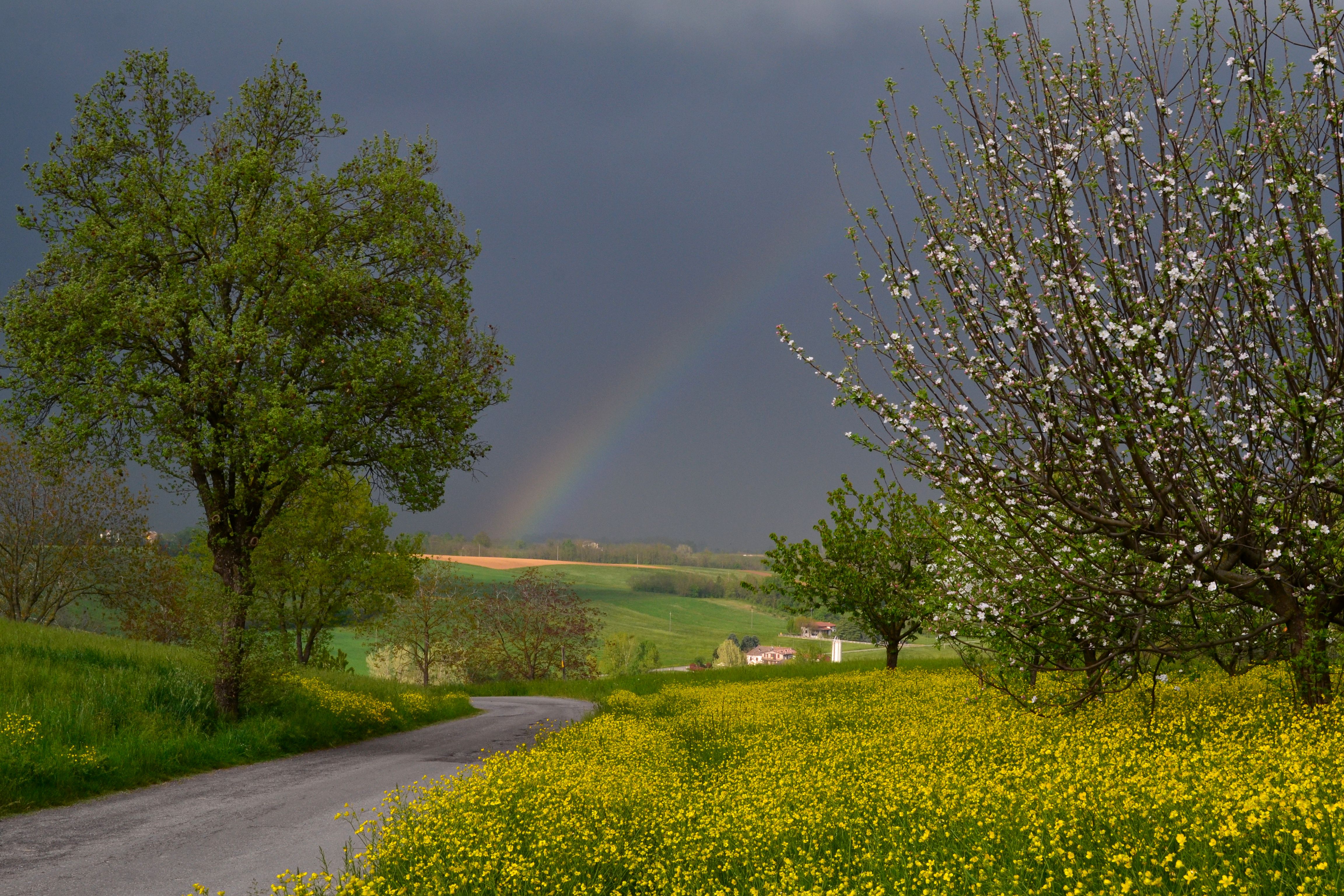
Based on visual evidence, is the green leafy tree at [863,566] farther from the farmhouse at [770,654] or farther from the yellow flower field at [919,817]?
the farmhouse at [770,654]

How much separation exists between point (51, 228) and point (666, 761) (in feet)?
60.0

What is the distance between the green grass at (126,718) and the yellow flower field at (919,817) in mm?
5815

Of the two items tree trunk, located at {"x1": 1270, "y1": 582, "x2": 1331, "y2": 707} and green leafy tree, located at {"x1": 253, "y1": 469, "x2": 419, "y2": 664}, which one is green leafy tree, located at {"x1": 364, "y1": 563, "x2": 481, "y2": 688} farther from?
tree trunk, located at {"x1": 1270, "y1": 582, "x2": 1331, "y2": 707}

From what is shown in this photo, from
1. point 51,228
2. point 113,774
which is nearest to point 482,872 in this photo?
point 113,774

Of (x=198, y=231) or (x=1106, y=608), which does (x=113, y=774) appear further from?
(x=1106, y=608)

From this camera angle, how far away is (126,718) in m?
15.9

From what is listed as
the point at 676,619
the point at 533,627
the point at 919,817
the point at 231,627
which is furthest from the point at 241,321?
the point at 676,619

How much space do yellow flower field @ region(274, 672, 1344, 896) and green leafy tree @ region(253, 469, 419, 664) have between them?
1006 inches

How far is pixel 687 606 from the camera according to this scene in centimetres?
18150

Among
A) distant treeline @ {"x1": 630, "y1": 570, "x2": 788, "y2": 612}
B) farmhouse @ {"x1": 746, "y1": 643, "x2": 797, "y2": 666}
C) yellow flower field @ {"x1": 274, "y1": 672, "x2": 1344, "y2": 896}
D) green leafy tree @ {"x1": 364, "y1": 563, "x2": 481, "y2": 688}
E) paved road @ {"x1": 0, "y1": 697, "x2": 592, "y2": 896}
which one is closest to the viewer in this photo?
yellow flower field @ {"x1": 274, "y1": 672, "x2": 1344, "y2": 896}

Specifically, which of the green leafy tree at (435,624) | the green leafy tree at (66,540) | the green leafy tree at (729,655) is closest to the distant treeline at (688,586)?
the green leafy tree at (729,655)

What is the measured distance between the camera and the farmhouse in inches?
4431

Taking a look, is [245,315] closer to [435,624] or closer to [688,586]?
[435,624]

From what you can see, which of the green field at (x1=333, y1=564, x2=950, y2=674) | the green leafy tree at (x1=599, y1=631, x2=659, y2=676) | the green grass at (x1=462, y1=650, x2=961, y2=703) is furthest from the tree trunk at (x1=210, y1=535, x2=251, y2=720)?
the green field at (x1=333, y1=564, x2=950, y2=674)
